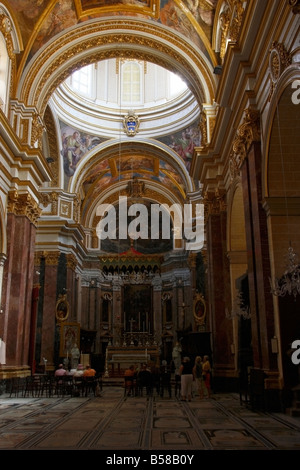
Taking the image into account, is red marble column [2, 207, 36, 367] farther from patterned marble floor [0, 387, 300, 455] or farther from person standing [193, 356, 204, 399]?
person standing [193, 356, 204, 399]

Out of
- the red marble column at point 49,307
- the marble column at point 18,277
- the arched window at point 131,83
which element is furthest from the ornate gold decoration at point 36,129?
the arched window at point 131,83

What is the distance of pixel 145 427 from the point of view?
7047mm

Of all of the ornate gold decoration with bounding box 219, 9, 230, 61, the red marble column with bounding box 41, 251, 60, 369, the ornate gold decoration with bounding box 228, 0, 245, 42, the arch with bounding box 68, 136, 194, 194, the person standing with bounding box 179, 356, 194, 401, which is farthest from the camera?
the arch with bounding box 68, 136, 194, 194

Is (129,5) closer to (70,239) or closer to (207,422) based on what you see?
(70,239)

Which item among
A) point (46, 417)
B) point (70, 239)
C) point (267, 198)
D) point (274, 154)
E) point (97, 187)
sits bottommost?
point (46, 417)

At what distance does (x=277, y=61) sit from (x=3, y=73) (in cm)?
932

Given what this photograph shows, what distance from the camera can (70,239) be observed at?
76.5 ft

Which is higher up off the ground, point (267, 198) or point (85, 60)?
point (85, 60)

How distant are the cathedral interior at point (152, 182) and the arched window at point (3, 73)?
0.06 meters

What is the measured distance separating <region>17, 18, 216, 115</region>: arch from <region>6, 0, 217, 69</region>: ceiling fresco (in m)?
0.25

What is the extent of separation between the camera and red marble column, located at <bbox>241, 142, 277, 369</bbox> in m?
8.88

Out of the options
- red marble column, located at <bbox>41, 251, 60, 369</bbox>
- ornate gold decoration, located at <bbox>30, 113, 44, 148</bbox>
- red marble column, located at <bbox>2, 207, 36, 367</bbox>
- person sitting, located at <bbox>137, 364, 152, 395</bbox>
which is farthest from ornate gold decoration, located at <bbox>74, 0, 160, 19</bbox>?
person sitting, located at <bbox>137, 364, 152, 395</bbox>

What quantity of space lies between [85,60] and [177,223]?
49.2 ft
